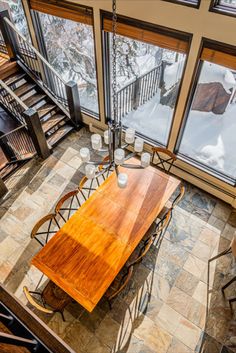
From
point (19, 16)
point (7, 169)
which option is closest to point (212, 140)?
point (7, 169)

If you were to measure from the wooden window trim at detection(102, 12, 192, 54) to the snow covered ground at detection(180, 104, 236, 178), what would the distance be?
107cm

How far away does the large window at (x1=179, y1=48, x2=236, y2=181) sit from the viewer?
337 cm

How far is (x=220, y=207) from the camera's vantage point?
4.34 m

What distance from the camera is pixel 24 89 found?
541 centimetres

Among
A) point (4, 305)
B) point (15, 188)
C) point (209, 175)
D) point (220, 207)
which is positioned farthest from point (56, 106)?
point (4, 305)

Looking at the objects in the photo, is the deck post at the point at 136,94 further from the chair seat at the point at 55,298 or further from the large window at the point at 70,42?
the chair seat at the point at 55,298

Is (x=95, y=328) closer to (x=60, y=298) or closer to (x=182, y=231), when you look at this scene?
(x=60, y=298)

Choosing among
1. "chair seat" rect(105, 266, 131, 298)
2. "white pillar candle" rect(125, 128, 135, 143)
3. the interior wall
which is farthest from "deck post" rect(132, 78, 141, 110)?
"chair seat" rect(105, 266, 131, 298)

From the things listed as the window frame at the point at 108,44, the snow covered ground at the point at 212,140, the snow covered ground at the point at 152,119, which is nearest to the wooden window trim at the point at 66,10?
the window frame at the point at 108,44

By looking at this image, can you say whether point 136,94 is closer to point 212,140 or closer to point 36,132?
point 212,140

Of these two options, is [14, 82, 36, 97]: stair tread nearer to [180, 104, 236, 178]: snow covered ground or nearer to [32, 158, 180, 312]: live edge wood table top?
[32, 158, 180, 312]: live edge wood table top

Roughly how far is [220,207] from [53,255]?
9.29ft

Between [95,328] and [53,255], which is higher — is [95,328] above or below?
below

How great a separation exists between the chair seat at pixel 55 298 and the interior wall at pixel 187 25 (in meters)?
2.80
